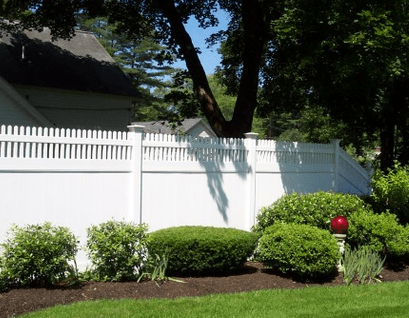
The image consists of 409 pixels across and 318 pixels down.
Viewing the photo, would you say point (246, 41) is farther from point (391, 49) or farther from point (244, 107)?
point (391, 49)

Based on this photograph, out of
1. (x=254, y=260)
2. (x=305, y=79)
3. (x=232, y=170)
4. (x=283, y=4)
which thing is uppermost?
(x=283, y=4)

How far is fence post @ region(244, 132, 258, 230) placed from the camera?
9695 millimetres

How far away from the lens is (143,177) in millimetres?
8125

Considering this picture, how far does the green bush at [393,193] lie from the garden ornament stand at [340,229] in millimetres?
1654

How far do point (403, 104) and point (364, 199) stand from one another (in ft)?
17.9

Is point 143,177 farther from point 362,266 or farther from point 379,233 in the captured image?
point 379,233

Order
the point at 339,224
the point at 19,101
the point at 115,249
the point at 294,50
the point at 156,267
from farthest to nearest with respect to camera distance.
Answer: the point at 19,101 → the point at 294,50 → the point at 339,224 → the point at 156,267 → the point at 115,249

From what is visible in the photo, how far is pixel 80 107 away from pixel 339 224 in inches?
456

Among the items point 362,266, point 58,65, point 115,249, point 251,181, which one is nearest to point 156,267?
point 115,249

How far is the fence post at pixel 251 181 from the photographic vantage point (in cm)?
970

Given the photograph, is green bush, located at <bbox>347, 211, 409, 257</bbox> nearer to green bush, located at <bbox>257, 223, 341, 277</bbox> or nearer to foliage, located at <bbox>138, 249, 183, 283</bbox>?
green bush, located at <bbox>257, 223, 341, 277</bbox>

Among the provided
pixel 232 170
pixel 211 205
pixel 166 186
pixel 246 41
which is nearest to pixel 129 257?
pixel 166 186

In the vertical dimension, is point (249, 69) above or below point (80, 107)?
above

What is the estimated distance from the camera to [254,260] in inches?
363
